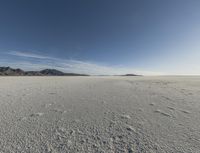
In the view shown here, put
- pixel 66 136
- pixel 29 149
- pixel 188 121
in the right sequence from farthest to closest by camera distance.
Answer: pixel 188 121
pixel 66 136
pixel 29 149

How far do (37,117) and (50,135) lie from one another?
1.05 metres

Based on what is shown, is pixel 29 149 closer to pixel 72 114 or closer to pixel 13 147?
pixel 13 147

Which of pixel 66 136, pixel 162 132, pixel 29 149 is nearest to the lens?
pixel 29 149

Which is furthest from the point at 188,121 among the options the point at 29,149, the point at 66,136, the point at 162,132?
the point at 29,149

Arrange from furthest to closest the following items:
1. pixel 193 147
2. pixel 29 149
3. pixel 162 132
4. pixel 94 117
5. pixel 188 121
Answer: pixel 94 117 → pixel 188 121 → pixel 162 132 → pixel 193 147 → pixel 29 149

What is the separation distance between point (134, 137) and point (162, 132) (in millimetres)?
657

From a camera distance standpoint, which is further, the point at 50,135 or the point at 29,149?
the point at 50,135

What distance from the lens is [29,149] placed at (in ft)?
5.31

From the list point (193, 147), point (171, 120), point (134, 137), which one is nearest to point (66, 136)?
point (134, 137)

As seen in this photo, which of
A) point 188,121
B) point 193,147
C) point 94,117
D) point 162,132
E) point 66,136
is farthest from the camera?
point 94,117

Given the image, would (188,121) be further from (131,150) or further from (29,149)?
(29,149)

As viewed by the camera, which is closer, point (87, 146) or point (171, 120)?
point (87, 146)

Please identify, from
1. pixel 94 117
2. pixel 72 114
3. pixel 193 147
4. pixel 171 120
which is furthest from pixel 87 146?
pixel 171 120

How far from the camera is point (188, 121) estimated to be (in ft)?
8.66
